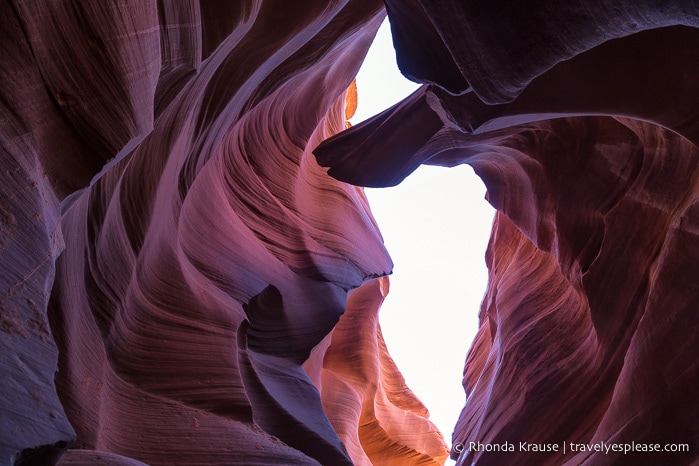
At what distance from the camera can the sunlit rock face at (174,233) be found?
2037 millimetres

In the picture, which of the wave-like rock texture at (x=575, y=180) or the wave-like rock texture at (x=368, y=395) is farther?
the wave-like rock texture at (x=368, y=395)

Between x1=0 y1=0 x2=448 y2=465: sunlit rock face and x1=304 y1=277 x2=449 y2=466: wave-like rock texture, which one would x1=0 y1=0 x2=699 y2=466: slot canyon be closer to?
x1=0 y1=0 x2=448 y2=465: sunlit rock face

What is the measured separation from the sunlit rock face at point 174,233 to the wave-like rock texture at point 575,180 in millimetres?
1318

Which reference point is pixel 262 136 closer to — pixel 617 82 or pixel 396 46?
pixel 396 46

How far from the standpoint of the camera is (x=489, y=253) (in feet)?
35.4

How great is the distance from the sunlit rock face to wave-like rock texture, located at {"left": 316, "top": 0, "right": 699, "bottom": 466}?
4.32 ft

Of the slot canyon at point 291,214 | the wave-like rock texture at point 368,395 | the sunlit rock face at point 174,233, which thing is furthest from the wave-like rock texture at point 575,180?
the wave-like rock texture at point 368,395

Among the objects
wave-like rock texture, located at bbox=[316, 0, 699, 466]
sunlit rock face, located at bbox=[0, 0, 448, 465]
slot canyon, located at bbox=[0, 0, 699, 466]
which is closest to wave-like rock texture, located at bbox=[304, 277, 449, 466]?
sunlit rock face, located at bbox=[0, 0, 448, 465]

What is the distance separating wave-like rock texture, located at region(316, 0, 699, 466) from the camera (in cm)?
291

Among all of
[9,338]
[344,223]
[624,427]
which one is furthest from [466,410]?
[9,338]

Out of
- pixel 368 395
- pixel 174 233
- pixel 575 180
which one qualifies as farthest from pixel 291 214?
pixel 368 395

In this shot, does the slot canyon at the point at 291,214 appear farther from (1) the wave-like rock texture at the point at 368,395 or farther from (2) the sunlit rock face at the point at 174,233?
(1) the wave-like rock texture at the point at 368,395

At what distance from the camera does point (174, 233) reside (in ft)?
16.6

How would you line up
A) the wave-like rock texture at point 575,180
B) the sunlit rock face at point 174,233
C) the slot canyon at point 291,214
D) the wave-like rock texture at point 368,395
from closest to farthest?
1. the sunlit rock face at point 174,233
2. the slot canyon at point 291,214
3. the wave-like rock texture at point 575,180
4. the wave-like rock texture at point 368,395
